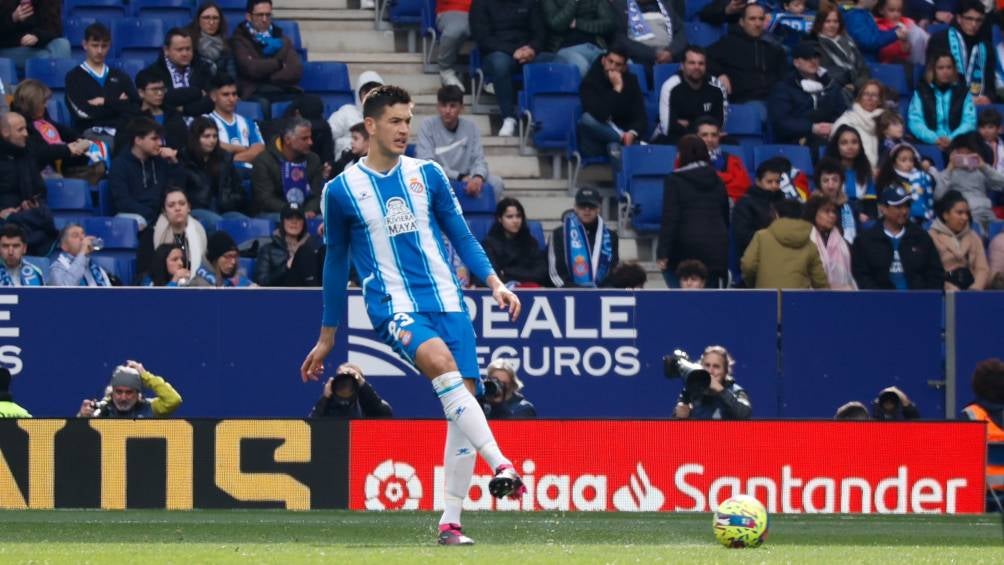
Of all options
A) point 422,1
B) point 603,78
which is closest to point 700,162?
point 603,78

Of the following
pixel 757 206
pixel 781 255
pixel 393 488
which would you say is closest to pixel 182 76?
pixel 757 206

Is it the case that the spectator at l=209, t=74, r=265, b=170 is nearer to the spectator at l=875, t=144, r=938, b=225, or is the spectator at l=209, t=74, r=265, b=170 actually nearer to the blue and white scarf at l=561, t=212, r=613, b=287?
the blue and white scarf at l=561, t=212, r=613, b=287

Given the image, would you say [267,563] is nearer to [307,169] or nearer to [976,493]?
[976,493]

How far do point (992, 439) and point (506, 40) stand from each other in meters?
7.32

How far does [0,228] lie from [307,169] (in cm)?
290

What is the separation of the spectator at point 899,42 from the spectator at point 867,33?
0.15 feet

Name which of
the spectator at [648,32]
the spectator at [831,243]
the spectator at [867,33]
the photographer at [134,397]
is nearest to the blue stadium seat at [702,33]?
the spectator at [648,32]

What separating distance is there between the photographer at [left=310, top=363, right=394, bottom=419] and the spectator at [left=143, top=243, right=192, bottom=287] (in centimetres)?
163

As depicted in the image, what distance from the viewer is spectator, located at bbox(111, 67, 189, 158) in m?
15.9

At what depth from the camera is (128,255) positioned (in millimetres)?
15234

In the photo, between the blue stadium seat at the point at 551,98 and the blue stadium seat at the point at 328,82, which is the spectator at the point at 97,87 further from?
the blue stadium seat at the point at 551,98

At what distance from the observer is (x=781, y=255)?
15.4 m

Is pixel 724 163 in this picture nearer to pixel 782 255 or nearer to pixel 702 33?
pixel 782 255

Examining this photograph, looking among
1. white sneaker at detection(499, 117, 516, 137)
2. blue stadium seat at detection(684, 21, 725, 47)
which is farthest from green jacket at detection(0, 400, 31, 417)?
blue stadium seat at detection(684, 21, 725, 47)
